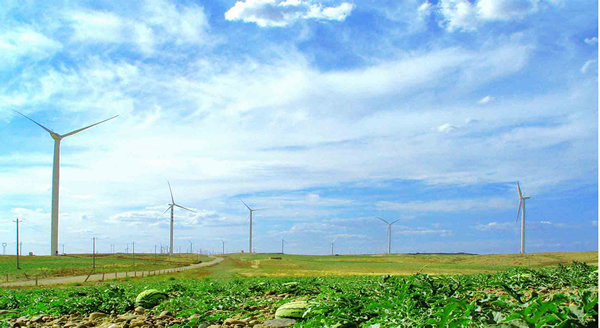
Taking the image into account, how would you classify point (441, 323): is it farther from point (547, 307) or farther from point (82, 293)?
point (82, 293)

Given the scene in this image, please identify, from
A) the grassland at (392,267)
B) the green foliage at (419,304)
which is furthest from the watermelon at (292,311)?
the grassland at (392,267)

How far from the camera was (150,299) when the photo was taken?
1245cm

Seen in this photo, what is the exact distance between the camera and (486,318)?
534cm

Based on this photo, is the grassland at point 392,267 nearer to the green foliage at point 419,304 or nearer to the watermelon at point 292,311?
the green foliage at point 419,304

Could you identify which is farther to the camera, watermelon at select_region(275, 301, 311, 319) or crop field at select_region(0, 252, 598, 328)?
watermelon at select_region(275, 301, 311, 319)

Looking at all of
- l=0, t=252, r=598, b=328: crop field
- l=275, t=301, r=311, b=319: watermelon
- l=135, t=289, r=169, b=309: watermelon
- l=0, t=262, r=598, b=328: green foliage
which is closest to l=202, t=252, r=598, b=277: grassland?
l=0, t=262, r=598, b=328: green foliage

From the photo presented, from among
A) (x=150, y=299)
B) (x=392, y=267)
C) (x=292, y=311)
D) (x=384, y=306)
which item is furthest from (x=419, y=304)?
(x=392, y=267)

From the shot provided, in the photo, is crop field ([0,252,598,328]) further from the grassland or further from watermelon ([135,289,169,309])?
the grassland

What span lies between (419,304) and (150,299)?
8142mm

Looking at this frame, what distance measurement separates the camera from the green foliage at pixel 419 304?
4770mm

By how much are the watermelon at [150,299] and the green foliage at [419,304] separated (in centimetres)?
25

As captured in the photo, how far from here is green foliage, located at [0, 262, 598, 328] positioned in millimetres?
4770

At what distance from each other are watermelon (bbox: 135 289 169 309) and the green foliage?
0.25 m

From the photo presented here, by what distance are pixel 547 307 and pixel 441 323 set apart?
1016mm
